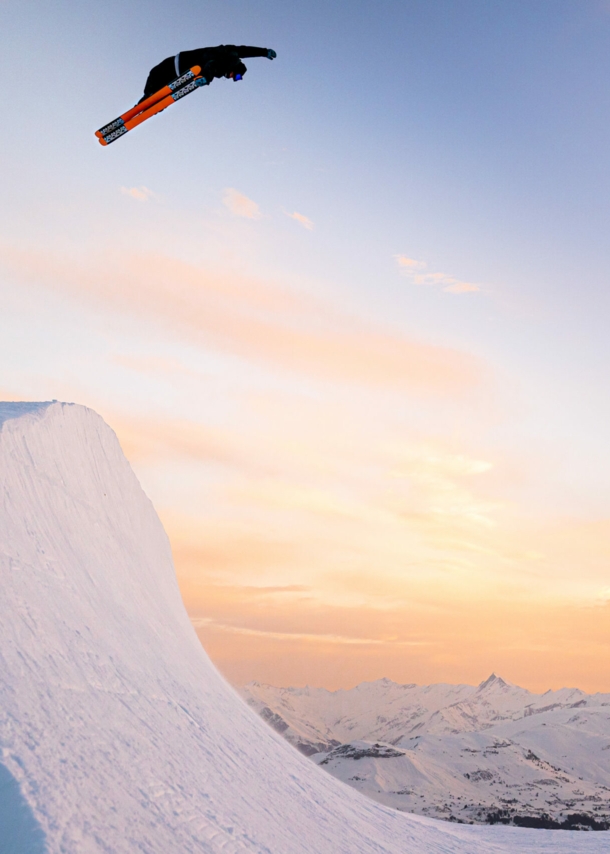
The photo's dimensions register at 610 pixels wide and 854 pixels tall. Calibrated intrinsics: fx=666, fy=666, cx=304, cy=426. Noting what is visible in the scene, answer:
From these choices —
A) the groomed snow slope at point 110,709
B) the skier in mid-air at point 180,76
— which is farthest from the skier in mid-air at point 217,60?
the groomed snow slope at point 110,709

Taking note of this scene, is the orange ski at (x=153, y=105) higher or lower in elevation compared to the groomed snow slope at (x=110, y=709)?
higher

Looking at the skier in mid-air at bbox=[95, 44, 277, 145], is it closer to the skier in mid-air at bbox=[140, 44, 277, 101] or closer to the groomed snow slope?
the skier in mid-air at bbox=[140, 44, 277, 101]

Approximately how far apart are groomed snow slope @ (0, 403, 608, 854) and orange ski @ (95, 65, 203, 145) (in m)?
7.86

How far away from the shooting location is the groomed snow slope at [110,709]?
952cm

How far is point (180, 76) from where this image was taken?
17453mm

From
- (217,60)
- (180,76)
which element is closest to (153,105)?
(180,76)

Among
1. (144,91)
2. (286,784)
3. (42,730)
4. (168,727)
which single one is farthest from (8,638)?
(144,91)

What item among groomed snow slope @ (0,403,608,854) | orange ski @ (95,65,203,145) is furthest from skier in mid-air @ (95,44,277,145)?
groomed snow slope @ (0,403,608,854)

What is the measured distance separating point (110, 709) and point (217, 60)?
15.4 meters

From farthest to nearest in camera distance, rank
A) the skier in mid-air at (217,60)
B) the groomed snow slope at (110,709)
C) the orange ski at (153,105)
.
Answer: the orange ski at (153,105)
the skier in mid-air at (217,60)
the groomed snow slope at (110,709)

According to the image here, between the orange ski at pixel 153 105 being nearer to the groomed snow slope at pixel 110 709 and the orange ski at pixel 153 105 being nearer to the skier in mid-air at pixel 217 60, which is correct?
the skier in mid-air at pixel 217 60

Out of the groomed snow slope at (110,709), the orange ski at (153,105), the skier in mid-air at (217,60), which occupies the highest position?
the skier in mid-air at (217,60)

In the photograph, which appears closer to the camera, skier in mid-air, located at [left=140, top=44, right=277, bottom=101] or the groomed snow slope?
the groomed snow slope

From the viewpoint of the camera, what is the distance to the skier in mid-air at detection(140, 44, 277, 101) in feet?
55.6
